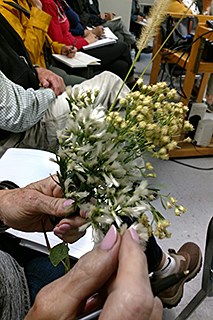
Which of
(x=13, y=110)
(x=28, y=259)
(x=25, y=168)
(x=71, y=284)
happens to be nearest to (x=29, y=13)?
(x=13, y=110)

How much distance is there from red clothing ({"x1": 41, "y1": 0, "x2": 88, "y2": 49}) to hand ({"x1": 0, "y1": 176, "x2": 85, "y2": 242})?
1977 millimetres

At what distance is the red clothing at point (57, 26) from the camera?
8.22 ft

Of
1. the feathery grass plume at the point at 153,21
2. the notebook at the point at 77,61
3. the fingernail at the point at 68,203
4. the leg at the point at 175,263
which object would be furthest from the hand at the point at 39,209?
the notebook at the point at 77,61

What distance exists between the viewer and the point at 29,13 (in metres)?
2.05

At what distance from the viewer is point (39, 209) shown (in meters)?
0.70

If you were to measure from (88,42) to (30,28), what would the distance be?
915 mm

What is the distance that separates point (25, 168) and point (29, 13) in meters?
1.32

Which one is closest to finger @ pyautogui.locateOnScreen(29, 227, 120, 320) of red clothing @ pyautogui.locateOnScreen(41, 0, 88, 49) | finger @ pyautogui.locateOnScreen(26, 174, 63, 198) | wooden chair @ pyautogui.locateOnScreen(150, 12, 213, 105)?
finger @ pyautogui.locateOnScreen(26, 174, 63, 198)

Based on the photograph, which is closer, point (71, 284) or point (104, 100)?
point (71, 284)

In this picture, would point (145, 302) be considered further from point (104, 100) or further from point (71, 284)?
point (104, 100)

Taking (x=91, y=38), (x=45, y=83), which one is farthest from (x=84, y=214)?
(x=91, y=38)

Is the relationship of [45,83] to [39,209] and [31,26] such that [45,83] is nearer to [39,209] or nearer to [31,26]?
[31,26]

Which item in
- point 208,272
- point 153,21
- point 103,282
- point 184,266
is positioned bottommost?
point 184,266

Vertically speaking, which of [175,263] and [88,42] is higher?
[88,42]
